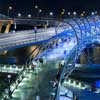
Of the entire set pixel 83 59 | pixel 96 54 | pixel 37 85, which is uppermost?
pixel 96 54

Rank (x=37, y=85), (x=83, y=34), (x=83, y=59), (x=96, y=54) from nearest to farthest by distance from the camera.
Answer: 1. (x=37, y=85)
2. (x=83, y=34)
3. (x=83, y=59)
4. (x=96, y=54)

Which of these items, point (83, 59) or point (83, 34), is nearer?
point (83, 34)

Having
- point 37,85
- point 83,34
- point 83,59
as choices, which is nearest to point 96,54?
point 83,59

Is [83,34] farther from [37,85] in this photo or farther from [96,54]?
[96,54]

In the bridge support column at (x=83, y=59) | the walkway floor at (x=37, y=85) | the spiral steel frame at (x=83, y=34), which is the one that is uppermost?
the spiral steel frame at (x=83, y=34)

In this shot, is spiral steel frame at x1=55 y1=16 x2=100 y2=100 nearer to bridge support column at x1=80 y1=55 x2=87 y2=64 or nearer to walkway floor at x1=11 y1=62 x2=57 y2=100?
walkway floor at x1=11 y1=62 x2=57 y2=100

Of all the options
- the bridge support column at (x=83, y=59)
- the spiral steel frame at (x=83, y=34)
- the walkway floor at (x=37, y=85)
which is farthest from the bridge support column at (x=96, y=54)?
the walkway floor at (x=37, y=85)

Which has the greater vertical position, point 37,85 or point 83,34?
point 83,34

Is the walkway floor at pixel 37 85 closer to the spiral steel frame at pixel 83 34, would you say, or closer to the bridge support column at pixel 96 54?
the spiral steel frame at pixel 83 34

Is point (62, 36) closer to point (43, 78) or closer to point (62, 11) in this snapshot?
point (43, 78)

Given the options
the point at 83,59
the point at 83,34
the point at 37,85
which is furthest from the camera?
the point at 83,59

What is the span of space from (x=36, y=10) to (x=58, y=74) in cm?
3087

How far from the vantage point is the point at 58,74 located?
992cm

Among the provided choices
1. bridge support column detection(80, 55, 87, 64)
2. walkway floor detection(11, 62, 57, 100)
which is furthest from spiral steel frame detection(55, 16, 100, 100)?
bridge support column detection(80, 55, 87, 64)
